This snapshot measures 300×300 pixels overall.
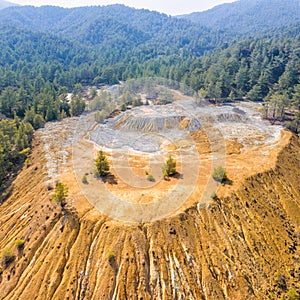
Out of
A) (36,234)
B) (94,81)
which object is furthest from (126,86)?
(36,234)

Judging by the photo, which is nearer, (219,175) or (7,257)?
(7,257)

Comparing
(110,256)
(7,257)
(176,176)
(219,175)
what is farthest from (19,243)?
(219,175)

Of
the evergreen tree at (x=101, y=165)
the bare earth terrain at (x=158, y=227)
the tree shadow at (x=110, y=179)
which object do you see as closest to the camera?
the bare earth terrain at (x=158, y=227)

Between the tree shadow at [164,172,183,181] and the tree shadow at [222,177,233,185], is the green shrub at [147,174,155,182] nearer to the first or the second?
the tree shadow at [164,172,183,181]

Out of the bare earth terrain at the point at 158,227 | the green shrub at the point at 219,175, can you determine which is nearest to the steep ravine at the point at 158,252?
the bare earth terrain at the point at 158,227

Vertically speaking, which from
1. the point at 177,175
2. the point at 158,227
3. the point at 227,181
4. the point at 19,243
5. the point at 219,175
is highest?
the point at 219,175

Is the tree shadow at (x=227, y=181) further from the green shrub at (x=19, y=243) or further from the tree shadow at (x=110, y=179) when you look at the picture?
the green shrub at (x=19, y=243)

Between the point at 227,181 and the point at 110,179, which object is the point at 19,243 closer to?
the point at 110,179

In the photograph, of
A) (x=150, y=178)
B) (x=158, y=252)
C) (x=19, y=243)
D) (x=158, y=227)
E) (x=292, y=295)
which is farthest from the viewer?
(x=150, y=178)
